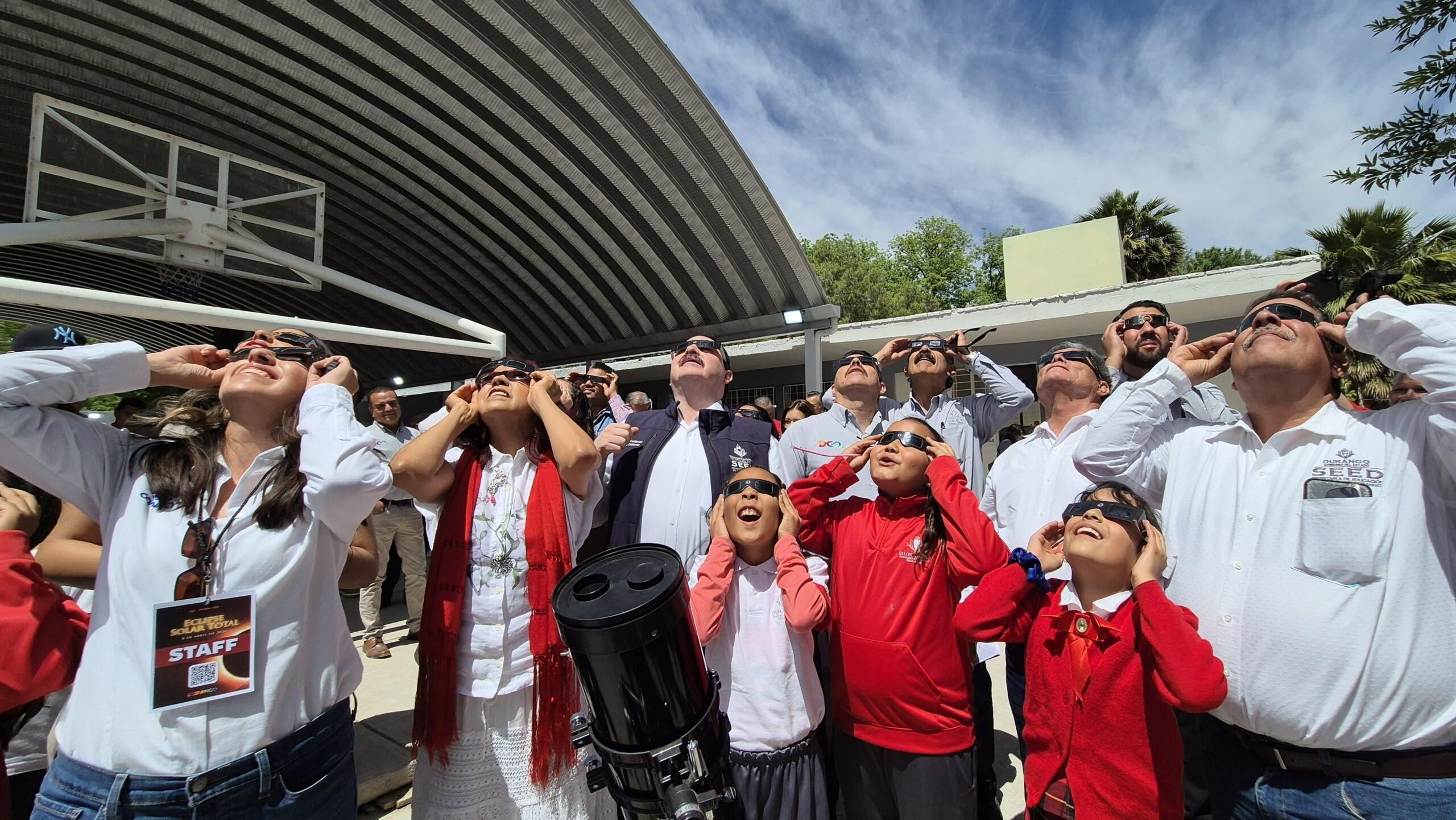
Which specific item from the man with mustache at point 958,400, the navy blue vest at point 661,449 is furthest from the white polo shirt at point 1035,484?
the navy blue vest at point 661,449

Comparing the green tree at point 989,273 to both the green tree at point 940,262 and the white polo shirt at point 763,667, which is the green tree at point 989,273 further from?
the white polo shirt at point 763,667

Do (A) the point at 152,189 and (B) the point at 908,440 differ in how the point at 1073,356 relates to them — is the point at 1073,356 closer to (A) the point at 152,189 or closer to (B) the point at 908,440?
(B) the point at 908,440

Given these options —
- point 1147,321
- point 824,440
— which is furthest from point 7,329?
point 1147,321

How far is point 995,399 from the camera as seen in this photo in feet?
12.0

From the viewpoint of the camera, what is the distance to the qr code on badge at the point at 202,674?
1.45 m

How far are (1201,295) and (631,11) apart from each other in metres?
9.13

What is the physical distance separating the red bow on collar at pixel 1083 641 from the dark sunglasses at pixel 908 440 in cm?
77

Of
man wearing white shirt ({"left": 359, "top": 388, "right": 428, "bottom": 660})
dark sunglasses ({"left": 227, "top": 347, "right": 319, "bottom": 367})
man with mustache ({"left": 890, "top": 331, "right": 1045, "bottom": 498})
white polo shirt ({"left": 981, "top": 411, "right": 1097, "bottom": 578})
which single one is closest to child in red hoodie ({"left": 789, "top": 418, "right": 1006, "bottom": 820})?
white polo shirt ({"left": 981, "top": 411, "right": 1097, "bottom": 578})

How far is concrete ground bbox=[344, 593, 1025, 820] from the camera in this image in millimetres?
2982

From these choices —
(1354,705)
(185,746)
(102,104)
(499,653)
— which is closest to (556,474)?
(499,653)

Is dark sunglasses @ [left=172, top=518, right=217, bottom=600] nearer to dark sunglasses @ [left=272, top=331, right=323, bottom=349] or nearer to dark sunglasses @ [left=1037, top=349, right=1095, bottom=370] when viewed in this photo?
dark sunglasses @ [left=272, top=331, right=323, bottom=349]

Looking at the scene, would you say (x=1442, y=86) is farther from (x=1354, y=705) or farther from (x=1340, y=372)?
(x=1354, y=705)

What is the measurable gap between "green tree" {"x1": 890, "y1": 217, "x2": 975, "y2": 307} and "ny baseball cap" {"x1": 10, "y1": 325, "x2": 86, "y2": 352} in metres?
31.3

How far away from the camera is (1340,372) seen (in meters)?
1.87
